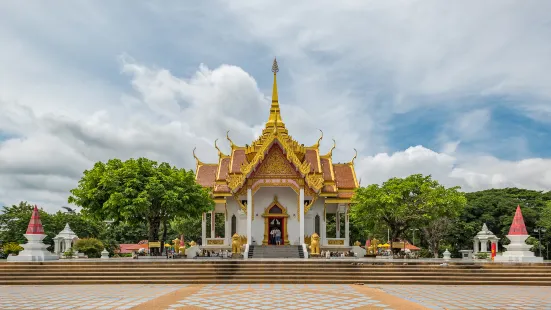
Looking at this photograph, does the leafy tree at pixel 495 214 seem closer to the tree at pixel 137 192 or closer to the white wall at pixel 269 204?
the white wall at pixel 269 204

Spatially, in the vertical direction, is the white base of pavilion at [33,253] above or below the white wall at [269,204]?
below

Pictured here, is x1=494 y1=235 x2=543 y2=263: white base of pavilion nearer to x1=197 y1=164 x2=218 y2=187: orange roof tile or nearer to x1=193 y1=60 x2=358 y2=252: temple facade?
x1=193 y1=60 x2=358 y2=252: temple facade

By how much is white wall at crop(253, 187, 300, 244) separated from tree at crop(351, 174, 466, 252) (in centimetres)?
378

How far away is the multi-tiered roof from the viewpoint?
29500mm

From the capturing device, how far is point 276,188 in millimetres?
31656

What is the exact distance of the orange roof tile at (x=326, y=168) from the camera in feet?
113

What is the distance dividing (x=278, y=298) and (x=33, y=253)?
12.9 m

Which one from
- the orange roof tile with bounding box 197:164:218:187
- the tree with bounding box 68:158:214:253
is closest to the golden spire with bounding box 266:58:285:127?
the orange roof tile with bounding box 197:164:218:187

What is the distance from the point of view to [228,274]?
19625 millimetres

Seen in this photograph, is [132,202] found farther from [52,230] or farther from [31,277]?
[52,230]

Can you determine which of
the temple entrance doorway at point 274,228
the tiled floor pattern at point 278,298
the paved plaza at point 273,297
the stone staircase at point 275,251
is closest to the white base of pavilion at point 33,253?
the paved plaza at point 273,297

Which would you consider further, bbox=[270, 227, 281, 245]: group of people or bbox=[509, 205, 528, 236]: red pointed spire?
bbox=[270, 227, 281, 245]: group of people

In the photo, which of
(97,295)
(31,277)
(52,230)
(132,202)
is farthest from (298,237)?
(52,230)

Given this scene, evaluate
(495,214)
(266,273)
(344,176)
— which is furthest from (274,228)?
(495,214)
